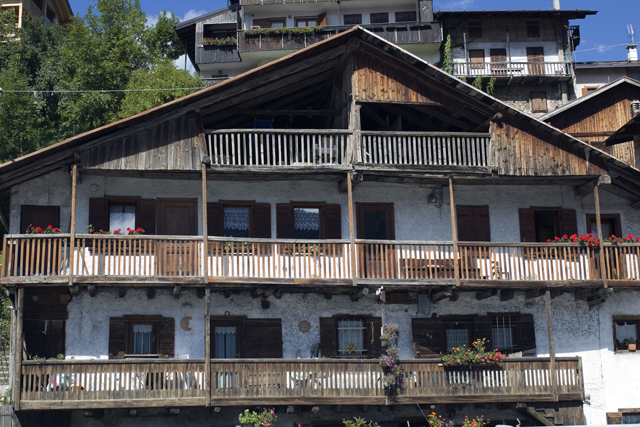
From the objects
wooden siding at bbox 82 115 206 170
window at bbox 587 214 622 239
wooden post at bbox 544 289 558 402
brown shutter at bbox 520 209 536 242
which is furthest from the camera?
window at bbox 587 214 622 239

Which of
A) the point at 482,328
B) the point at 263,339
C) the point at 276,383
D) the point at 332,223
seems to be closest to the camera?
the point at 276,383

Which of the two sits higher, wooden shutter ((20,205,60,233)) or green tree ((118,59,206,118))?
green tree ((118,59,206,118))

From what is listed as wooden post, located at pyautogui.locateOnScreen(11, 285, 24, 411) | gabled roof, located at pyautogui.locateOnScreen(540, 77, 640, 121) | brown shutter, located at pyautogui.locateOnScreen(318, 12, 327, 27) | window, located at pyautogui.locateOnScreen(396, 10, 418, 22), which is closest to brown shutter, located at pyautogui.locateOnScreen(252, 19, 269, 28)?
brown shutter, located at pyautogui.locateOnScreen(318, 12, 327, 27)

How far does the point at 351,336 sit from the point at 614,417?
7.88 m

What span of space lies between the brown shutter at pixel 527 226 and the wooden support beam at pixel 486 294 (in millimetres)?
2664

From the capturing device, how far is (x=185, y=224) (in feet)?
81.1

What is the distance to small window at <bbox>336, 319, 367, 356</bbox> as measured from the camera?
79.9 ft

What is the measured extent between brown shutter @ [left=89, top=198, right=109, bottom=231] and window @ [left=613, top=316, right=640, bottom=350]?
15255mm

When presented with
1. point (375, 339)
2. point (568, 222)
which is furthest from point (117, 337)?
point (568, 222)

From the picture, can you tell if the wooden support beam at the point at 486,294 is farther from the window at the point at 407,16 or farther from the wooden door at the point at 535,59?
the window at the point at 407,16

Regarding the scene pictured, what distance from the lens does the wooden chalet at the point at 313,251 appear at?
22.1 m

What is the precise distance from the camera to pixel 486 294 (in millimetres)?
24453

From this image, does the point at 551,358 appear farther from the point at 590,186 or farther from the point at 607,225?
the point at 607,225

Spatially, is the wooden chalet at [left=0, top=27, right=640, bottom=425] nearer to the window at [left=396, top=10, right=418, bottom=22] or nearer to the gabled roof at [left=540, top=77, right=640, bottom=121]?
the gabled roof at [left=540, top=77, right=640, bottom=121]
